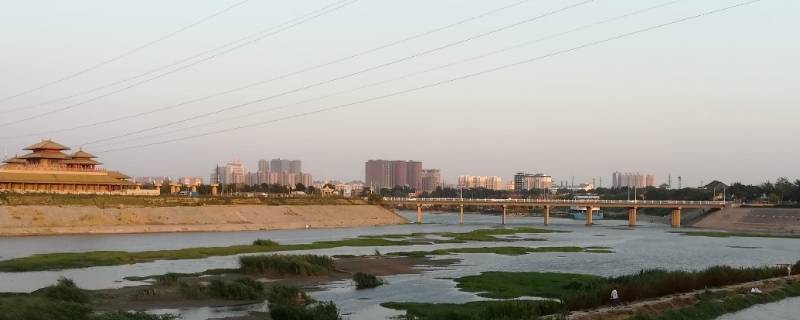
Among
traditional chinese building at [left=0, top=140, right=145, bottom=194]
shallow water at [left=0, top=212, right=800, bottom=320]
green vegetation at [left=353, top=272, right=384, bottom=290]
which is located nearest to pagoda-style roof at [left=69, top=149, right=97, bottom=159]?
traditional chinese building at [left=0, top=140, right=145, bottom=194]

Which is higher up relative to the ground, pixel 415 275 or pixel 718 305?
pixel 718 305

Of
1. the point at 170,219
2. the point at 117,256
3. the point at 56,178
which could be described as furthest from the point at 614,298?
the point at 56,178

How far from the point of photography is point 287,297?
1241 inches

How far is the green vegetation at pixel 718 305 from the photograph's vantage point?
2769 centimetres

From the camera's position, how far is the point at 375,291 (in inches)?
1447

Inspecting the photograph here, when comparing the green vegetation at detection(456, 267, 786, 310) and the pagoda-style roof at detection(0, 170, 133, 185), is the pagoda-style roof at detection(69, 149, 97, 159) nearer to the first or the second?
the pagoda-style roof at detection(0, 170, 133, 185)

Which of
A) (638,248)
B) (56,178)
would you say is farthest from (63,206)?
(638,248)

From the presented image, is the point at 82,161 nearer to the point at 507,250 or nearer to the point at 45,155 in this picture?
the point at 45,155

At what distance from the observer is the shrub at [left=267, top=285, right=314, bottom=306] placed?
101ft

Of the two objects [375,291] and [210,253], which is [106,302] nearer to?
[375,291]

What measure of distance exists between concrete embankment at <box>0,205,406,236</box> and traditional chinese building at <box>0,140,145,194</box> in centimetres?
1546

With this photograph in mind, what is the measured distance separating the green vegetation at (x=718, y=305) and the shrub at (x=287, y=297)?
12.3 metres

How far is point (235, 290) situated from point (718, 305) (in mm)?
18559

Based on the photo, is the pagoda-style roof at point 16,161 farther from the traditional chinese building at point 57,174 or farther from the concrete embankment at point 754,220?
the concrete embankment at point 754,220
